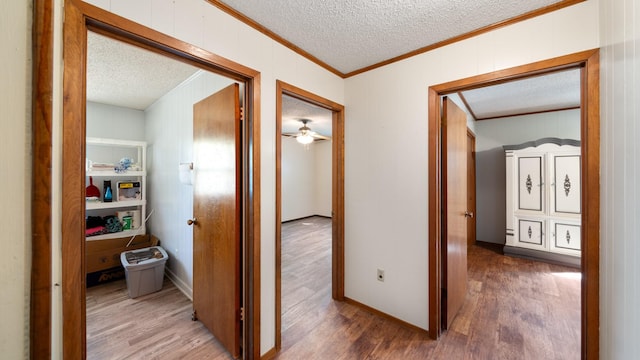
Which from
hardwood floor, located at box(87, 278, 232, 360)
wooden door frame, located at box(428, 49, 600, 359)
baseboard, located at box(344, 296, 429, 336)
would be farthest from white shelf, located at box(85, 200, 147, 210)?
wooden door frame, located at box(428, 49, 600, 359)

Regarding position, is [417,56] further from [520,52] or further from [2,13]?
[2,13]

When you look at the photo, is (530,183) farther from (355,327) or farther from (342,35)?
(342,35)

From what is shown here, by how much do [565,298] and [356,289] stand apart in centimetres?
228

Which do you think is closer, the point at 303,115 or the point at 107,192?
the point at 107,192

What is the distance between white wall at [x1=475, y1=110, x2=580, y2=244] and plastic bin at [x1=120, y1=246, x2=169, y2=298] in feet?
17.2

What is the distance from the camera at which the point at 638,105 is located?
789 millimetres

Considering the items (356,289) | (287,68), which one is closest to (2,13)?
(287,68)

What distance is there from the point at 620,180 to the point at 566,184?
335cm

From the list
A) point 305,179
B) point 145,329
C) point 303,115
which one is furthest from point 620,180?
point 305,179

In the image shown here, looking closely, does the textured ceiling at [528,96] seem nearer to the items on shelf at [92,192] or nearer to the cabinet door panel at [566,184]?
the cabinet door panel at [566,184]

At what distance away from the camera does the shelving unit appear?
112 inches

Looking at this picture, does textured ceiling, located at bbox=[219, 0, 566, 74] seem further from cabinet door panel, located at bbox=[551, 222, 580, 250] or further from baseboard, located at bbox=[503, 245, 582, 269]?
baseboard, located at bbox=[503, 245, 582, 269]

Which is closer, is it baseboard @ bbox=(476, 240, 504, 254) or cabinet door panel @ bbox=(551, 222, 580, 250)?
cabinet door panel @ bbox=(551, 222, 580, 250)

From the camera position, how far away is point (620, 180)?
0.98 meters
